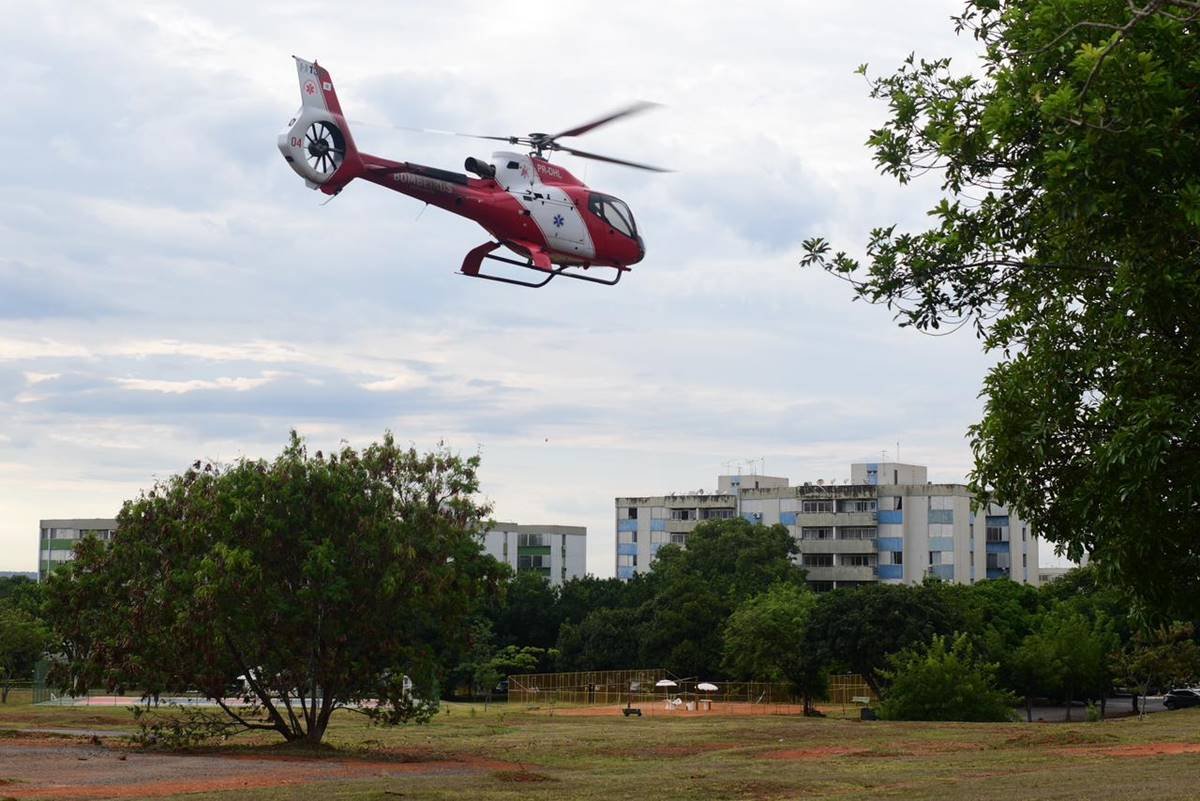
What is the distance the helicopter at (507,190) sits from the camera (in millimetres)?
29547

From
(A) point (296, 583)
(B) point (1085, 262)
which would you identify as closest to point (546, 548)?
Result: (A) point (296, 583)

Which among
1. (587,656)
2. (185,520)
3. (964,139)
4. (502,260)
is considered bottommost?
(587,656)

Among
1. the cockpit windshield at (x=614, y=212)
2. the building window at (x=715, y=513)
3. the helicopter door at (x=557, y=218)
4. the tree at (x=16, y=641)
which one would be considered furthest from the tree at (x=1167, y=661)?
the building window at (x=715, y=513)

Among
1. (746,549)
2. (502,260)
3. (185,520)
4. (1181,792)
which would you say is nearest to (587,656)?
(746,549)

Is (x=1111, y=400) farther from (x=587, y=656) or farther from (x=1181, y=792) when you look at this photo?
(x=587, y=656)

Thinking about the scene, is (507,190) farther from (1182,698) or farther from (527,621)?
(527,621)

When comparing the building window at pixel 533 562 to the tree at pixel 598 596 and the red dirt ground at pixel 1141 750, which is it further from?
the red dirt ground at pixel 1141 750

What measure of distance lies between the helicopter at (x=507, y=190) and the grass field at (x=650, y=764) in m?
11.0

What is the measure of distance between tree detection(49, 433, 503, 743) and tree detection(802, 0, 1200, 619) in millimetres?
21839

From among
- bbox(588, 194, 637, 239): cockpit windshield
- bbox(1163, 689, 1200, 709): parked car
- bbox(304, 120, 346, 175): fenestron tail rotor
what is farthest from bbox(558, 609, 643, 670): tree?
bbox(304, 120, 346, 175): fenestron tail rotor

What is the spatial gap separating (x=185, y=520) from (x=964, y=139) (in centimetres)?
2711

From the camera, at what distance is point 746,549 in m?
102

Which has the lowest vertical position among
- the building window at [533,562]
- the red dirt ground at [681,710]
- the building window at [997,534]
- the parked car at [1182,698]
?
the red dirt ground at [681,710]

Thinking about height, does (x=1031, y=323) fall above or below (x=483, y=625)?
above
